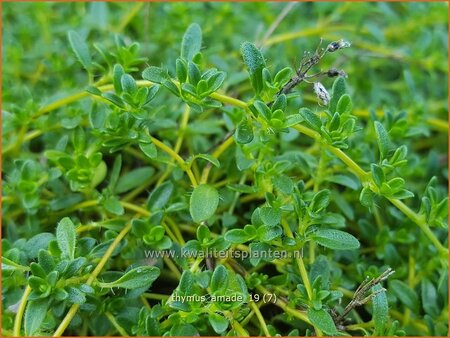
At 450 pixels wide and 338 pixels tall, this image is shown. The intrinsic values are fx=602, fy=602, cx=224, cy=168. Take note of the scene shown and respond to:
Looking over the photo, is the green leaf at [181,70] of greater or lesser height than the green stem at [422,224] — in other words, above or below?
above

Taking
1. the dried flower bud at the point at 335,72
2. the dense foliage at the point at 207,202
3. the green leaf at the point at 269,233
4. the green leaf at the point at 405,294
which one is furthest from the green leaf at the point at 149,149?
the green leaf at the point at 405,294

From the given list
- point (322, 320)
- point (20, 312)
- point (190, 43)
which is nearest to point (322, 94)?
point (190, 43)

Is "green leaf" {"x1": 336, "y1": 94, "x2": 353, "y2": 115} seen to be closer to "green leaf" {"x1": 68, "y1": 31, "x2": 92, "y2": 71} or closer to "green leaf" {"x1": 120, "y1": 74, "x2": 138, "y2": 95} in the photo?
"green leaf" {"x1": 120, "y1": 74, "x2": 138, "y2": 95}

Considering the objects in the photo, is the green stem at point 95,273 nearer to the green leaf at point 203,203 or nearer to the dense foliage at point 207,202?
the dense foliage at point 207,202

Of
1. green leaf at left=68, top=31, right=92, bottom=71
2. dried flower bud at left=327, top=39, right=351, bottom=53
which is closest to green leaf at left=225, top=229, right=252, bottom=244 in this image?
dried flower bud at left=327, top=39, right=351, bottom=53

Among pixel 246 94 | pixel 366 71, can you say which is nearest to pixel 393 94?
pixel 366 71

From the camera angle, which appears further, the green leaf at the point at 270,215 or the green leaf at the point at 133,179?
the green leaf at the point at 133,179

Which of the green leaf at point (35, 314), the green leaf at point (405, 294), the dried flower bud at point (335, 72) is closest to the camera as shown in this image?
the green leaf at point (35, 314)

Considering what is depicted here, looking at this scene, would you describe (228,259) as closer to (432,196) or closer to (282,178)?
(282,178)
